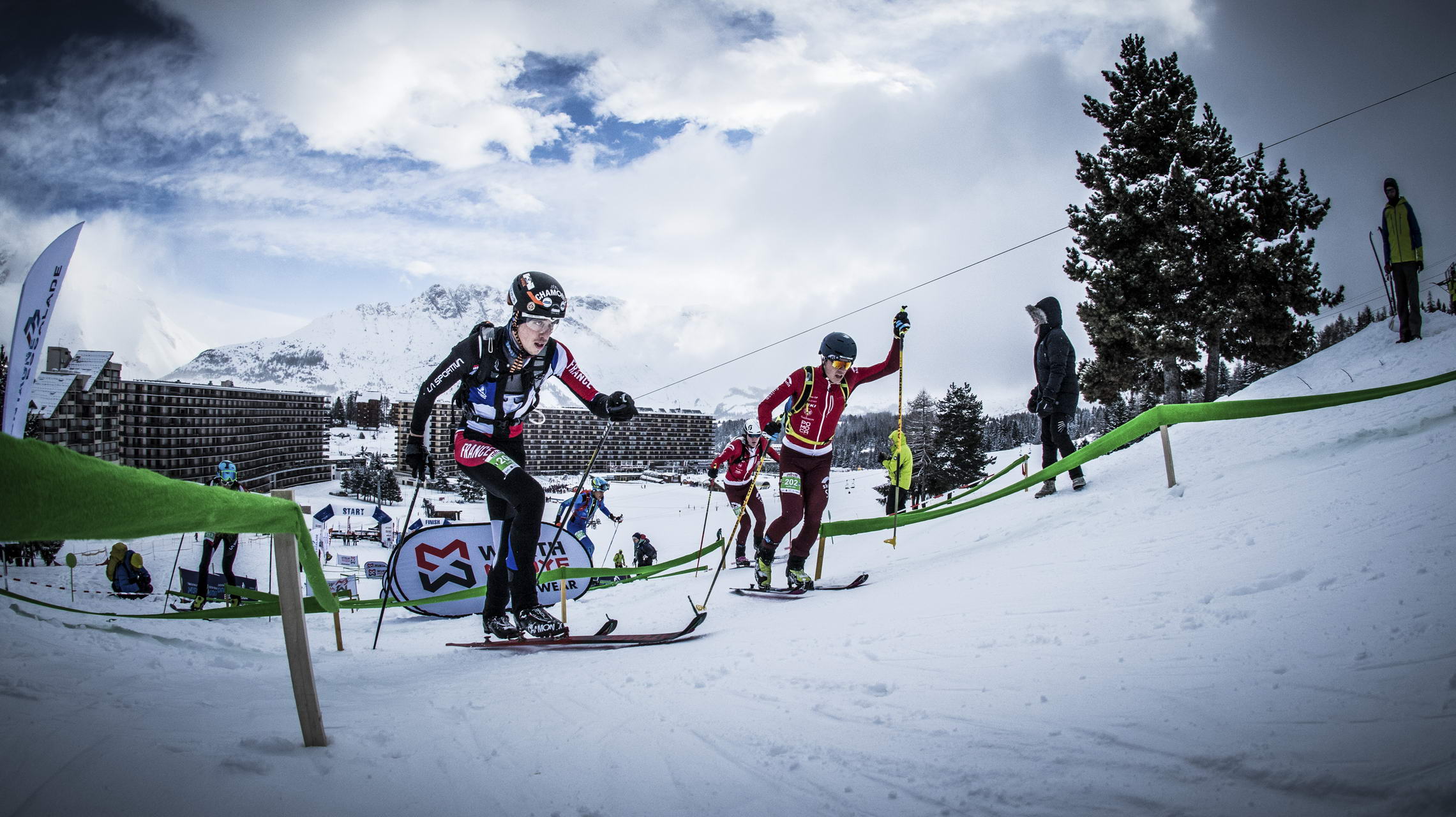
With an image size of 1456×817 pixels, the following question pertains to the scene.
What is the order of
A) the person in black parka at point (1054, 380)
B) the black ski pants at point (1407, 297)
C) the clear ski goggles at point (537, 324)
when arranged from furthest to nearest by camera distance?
1. the black ski pants at point (1407, 297)
2. the person in black parka at point (1054, 380)
3. the clear ski goggles at point (537, 324)

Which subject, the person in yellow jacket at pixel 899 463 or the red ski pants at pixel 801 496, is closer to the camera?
the red ski pants at pixel 801 496

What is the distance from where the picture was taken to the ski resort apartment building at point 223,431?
54.2 metres

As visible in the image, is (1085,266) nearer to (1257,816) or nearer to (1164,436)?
(1164,436)

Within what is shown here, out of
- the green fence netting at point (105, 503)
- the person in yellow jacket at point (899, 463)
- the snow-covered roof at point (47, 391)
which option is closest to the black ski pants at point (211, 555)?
the snow-covered roof at point (47, 391)

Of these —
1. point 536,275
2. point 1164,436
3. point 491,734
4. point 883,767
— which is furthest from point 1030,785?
point 1164,436

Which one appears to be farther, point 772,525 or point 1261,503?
point 772,525

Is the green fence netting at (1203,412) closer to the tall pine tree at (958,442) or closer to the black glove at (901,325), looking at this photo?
the black glove at (901,325)

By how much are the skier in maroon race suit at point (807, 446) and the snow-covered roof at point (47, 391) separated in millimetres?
4936

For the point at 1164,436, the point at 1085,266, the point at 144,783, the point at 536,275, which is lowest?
the point at 144,783

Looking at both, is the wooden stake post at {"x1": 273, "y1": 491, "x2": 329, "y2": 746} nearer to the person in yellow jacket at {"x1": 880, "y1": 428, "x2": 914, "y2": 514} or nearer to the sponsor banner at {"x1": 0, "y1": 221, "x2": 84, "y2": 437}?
the sponsor banner at {"x1": 0, "y1": 221, "x2": 84, "y2": 437}

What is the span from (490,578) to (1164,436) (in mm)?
6029

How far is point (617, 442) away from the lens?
95.8m

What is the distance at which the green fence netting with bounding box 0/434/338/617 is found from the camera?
1499mm

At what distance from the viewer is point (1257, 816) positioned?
1.45 metres
